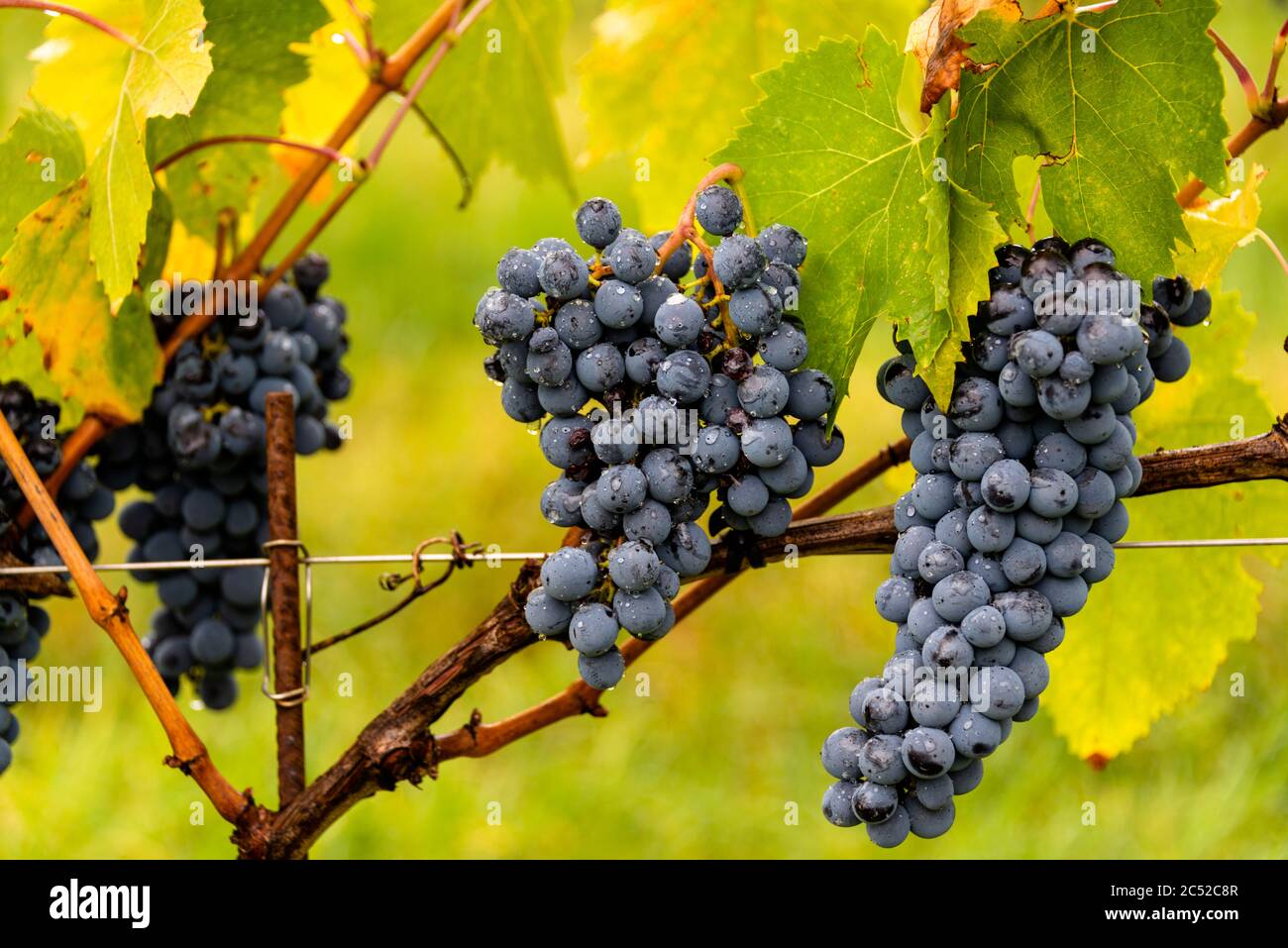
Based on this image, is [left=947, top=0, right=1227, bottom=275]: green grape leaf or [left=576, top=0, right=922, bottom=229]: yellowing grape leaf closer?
[left=947, top=0, right=1227, bottom=275]: green grape leaf

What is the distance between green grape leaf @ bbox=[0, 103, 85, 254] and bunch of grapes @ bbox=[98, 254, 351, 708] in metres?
0.12

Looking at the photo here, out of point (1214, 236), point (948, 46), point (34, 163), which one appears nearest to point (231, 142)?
point (34, 163)

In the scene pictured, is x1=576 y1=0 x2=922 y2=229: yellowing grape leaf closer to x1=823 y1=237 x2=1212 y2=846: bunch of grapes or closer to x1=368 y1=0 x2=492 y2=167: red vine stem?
x1=368 y1=0 x2=492 y2=167: red vine stem

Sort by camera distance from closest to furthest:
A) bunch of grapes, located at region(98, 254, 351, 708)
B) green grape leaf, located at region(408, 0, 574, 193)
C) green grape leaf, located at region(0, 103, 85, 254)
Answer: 1. green grape leaf, located at region(0, 103, 85, 254)
2. bunch of grapes, located at region(98, 254, 351, 708)
3. green grape leaf, located at region(408, 0, 574, 193)

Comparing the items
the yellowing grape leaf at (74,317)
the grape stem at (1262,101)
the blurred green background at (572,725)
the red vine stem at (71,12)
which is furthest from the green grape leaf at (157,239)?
the blurred green background at (572,725)

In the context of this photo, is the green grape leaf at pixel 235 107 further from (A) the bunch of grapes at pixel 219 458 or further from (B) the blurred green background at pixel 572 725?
(B) the blurred green background at pixel 572 725

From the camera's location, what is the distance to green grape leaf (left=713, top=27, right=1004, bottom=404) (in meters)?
0.71

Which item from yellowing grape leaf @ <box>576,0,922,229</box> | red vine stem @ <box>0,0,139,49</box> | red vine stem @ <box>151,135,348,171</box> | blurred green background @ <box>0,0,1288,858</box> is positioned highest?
yellowing grape leaf @ <box>576,0,922,229</box>

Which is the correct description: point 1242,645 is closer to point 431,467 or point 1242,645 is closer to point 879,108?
point 431,467

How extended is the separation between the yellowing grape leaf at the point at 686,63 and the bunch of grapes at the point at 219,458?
28 cm

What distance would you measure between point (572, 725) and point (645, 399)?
1.63 metres

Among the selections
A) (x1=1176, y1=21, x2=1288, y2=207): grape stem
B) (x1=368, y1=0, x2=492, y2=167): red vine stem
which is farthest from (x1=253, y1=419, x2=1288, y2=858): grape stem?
(x1=368, y1=0, x2=492, y2=167): red vine stem

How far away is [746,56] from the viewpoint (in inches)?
42.5

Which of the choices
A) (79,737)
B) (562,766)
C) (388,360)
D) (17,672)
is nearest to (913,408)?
(17,672)
